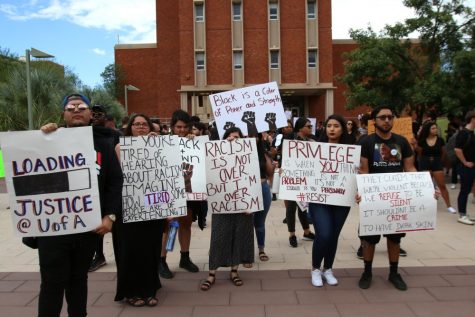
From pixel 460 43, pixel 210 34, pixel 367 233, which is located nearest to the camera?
pixel 367 233

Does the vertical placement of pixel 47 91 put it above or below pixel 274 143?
above

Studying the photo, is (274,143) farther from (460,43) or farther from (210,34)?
(210,34)

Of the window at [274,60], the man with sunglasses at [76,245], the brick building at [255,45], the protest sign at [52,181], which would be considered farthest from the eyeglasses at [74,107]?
the window at [274,60]

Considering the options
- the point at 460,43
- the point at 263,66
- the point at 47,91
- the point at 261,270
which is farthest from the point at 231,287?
the point at 263,66

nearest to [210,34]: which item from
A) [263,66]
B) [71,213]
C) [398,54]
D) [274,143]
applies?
[263,66]

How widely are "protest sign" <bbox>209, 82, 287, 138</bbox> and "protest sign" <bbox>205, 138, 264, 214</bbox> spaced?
1.90 m

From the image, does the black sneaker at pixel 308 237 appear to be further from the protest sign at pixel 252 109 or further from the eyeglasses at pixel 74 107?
the eyeglasses at pixel 74 107

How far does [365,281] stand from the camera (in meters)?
4.62

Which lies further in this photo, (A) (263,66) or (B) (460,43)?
(A) (263,66)

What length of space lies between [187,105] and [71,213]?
30175 mm

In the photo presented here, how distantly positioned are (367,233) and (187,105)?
95.8 ft

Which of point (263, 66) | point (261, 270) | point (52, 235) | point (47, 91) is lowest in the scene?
point (261, 270)

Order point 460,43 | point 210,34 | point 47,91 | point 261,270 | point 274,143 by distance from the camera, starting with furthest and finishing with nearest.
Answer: point 210,34 < point 47,91 < point 460,43 < point 274,143 < point 261,270

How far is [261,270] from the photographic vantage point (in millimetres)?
5281
